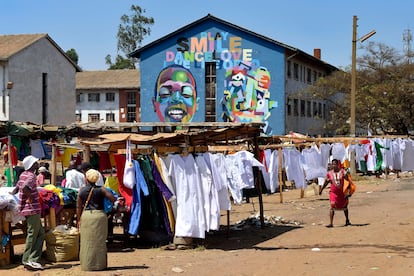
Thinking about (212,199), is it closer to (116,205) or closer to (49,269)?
(116,205)

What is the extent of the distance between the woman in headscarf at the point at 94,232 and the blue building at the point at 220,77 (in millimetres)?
30440

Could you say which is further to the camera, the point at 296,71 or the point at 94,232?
the point at 296,71

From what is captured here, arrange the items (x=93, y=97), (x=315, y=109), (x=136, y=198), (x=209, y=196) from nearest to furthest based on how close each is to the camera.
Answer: (x=136, y=198)
(x=209, y=196)
(x=315, y=109)
(x=93, y=97)

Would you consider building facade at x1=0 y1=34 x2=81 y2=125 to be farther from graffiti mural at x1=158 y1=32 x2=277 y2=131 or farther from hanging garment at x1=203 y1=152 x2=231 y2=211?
hanging garment at x1=203 y1=152 x2=231 y2=211

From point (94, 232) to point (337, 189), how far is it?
617 centimetres

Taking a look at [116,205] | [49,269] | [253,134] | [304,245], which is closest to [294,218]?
[253,134]

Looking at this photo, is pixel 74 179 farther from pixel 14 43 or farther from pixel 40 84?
pixel 40 84

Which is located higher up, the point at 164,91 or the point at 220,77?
the point at 220,77

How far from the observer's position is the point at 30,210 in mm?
9102

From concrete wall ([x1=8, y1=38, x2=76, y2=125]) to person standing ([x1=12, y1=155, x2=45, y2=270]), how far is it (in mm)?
33384

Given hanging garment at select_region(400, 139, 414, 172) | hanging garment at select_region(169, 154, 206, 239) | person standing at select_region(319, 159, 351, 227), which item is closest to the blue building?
hanging garment at select_region(400, 139, 414, 172)

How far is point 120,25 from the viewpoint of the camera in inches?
2756

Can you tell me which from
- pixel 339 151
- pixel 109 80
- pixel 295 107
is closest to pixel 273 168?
pixel 339 151

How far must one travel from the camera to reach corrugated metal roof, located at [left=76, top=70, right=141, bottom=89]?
54.2 metres
